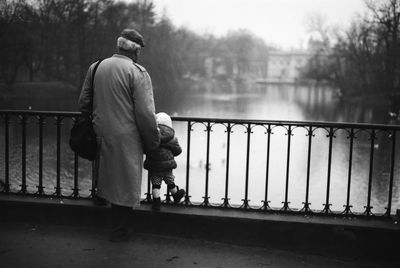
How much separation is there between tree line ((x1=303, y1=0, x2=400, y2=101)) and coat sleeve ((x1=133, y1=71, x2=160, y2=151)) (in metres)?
49.7

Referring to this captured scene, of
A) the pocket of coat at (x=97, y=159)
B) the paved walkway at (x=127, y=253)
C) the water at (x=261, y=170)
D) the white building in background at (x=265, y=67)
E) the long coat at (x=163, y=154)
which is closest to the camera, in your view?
the paved walkway at (x=127, y=253)

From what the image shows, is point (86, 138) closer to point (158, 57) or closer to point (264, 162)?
point (264, 162)

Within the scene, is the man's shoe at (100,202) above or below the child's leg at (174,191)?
below

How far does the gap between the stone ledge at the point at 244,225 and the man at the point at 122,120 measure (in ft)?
1.93

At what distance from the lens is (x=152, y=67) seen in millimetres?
62250

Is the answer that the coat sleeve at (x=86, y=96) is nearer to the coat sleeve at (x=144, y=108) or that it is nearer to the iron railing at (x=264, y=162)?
the coat sleeve at (x=144, y=108)

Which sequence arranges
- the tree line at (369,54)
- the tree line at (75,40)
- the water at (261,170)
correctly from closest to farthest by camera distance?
the water at (261,170)
the tree line at (75,40)
the tree line at (369,54)

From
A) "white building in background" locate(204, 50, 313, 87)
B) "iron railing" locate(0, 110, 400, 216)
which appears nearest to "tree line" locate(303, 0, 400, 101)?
"iron railing" locate(0, 110, 400, 216)

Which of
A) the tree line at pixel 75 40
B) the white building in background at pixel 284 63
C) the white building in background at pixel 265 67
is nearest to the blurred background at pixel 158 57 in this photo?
the tree line at pixel 75 40

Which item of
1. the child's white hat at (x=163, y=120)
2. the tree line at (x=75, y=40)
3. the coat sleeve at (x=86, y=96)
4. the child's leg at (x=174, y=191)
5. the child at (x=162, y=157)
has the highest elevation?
the tree line at (x=75, y=40)

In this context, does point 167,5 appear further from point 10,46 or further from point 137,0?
point 10,46

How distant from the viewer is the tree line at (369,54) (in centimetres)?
5309

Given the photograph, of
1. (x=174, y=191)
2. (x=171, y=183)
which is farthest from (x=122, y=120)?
(x=174, y=191)

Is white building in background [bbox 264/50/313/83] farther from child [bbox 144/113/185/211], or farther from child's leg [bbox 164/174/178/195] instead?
child [bbox 144/113/185/211]
